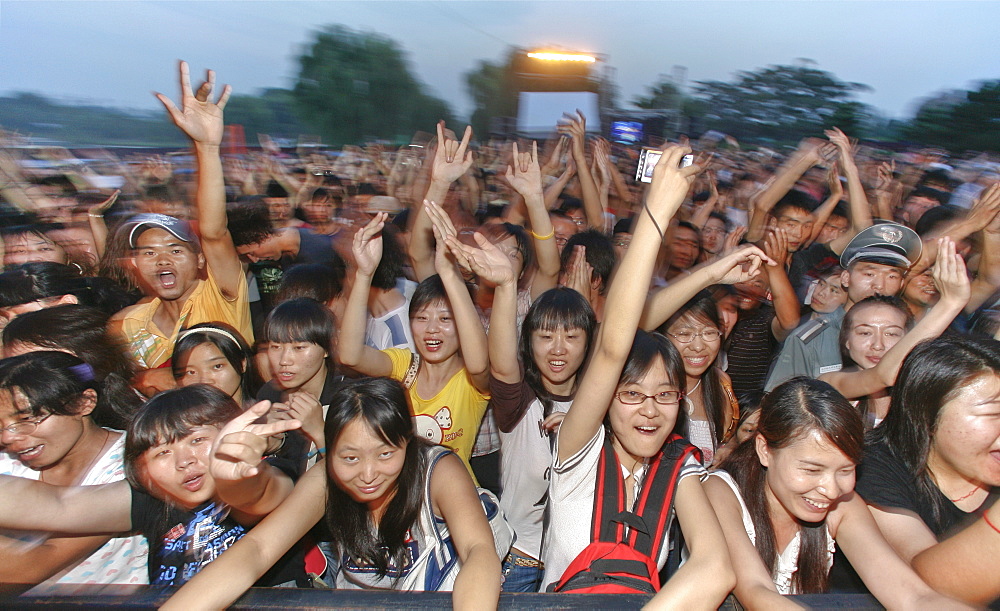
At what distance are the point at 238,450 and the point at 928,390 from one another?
5.56 ft

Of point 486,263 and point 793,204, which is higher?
point 793,204

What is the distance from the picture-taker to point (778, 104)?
1009 cm

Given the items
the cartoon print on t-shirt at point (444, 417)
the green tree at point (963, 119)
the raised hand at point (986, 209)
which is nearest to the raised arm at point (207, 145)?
the cartoon print on t-shirt at point (444, 417)

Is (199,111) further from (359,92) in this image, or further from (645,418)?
(359,92)

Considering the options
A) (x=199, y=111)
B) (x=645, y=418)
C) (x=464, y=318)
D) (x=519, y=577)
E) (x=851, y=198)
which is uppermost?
(x=199, y=111)

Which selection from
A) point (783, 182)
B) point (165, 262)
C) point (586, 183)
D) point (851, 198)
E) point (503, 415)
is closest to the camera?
point (503, 415)

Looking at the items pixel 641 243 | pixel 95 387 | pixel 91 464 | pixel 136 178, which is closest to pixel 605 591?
pixel 641 243

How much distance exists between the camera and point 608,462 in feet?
5.83

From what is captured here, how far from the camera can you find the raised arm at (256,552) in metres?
1.44

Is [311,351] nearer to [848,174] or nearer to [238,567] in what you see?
[238,567]

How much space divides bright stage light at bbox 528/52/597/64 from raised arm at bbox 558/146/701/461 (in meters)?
8.99

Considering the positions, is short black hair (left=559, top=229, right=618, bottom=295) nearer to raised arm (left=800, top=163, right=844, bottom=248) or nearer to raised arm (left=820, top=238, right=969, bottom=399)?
raised arm (left=820, top=238, right=969, bottom=399)

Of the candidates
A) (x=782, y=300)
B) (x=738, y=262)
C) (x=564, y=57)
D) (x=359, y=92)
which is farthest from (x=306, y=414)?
(x=359, y=92)

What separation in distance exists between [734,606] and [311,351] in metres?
1.67
